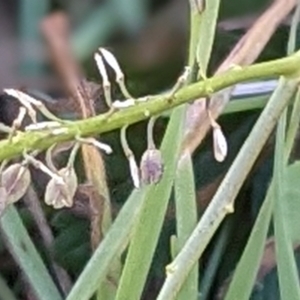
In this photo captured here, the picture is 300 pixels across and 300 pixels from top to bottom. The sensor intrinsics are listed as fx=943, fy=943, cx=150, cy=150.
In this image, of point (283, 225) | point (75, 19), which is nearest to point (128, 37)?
point (75, 19)

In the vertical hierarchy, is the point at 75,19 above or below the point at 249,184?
above

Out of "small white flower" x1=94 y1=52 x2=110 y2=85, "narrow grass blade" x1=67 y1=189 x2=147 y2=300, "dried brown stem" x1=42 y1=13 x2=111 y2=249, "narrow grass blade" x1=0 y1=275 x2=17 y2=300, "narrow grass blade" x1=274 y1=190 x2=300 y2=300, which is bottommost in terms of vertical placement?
"narrow grass blade" x1=274 y1=190 x2=300 y2=300

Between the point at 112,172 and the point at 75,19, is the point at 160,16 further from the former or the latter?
the point at 112,172

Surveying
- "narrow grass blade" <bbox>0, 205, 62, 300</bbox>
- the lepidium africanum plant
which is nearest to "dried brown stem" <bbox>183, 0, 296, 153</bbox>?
the lepidium africanum plant

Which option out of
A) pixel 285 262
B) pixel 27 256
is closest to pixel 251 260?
pixel 285 262

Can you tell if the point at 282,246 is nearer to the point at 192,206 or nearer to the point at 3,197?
the point at 192,206

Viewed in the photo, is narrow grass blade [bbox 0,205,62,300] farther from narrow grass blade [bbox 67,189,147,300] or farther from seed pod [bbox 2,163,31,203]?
seed pod [bbox 2,163,31,203]
